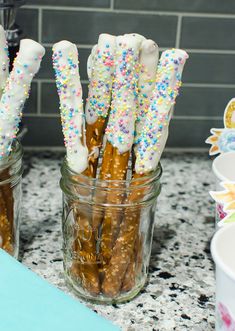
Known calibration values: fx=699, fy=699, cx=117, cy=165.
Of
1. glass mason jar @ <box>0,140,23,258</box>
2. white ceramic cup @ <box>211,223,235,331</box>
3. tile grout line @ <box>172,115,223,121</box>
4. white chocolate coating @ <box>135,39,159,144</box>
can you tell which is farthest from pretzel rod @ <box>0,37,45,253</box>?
tile grout line @ <box>172,115,223,121</box>

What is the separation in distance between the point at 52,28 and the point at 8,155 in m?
0.38

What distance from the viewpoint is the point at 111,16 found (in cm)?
107

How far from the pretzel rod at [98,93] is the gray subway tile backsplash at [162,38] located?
354mm

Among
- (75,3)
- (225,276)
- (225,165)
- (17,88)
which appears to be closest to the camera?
(225,276)

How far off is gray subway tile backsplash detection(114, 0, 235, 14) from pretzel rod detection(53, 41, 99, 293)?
404 mm

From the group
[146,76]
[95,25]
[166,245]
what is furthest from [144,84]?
[95,25]

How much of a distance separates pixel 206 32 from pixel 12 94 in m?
0.49

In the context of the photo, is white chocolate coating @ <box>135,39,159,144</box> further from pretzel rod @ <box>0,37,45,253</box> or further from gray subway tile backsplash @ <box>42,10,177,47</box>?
gray subway tile backsplash @ <box>42,10,177,47</box>

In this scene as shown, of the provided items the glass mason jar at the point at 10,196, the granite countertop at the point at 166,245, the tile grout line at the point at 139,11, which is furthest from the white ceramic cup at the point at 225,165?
the tile grout line at the point at 139,11

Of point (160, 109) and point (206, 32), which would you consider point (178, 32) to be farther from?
Answer: point (160, 109)

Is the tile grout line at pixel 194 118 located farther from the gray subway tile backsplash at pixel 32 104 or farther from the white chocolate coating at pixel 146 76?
the white chocolate coating at pixel 146 76

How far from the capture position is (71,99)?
70cm

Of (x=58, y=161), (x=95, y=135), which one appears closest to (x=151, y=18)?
(x=58, y=161)

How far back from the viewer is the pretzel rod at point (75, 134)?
27.0 inches
